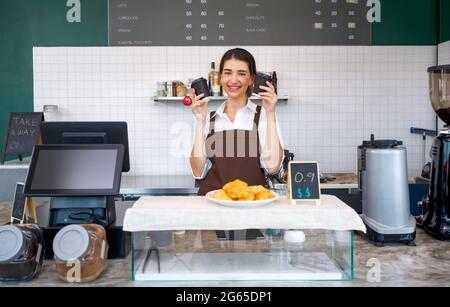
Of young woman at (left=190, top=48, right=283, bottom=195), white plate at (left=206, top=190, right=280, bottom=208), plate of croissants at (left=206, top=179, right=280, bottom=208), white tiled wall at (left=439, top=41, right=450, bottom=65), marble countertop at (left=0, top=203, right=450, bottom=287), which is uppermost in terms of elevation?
white tiled wall at (left=439, top=41, right=450, bottom=65)

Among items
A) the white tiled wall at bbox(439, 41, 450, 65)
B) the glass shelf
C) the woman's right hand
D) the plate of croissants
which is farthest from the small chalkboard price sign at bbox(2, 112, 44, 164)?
the white tiled wall at bbox(439, 41, 450, 65)

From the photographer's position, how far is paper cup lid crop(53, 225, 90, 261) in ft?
4.47

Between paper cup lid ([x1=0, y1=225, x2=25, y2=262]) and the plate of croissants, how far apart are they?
0.58 metres

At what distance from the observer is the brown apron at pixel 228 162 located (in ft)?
8.77

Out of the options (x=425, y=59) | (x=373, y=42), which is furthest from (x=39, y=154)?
(x=425, y=59)

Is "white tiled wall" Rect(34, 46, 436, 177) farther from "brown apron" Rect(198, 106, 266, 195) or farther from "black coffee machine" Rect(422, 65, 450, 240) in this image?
"black coffee machine" Rect(422, 65, 450, 240)

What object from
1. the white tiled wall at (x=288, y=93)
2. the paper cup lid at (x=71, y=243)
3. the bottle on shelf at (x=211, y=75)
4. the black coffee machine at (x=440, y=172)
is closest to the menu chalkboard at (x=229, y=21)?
the white tiled wall at (x=288, y=93)

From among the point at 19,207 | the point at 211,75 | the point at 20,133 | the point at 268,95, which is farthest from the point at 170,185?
the point at 19,207

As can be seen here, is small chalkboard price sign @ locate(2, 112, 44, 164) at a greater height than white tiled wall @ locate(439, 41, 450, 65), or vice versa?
white tiled wall @ locate(439, 41, 450, 65)

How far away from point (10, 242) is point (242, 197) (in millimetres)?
701
